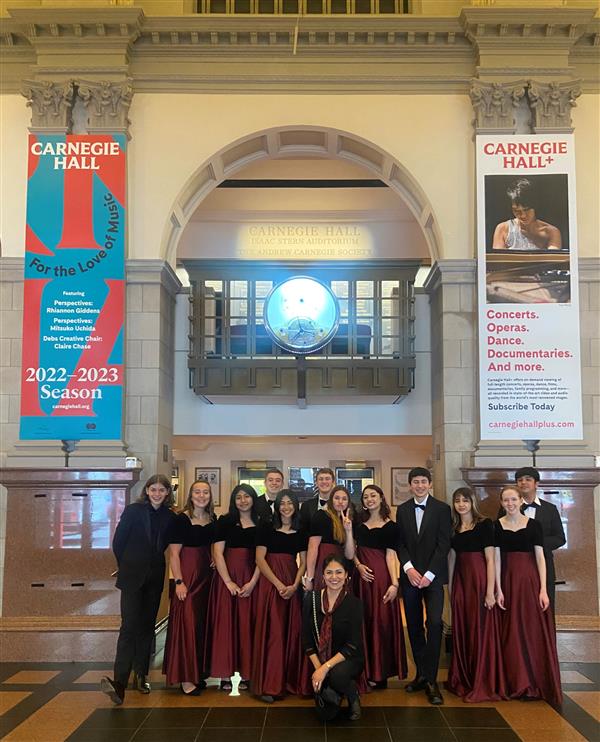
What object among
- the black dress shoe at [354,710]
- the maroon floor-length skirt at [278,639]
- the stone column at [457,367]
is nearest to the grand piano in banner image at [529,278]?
the stone column at [457,367]

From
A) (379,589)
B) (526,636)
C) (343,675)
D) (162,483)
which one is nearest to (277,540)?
(379,589)

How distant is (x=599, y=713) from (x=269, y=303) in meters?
6.45

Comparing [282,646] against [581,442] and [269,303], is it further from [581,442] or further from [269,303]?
[269,303]

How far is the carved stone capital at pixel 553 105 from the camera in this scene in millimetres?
7934

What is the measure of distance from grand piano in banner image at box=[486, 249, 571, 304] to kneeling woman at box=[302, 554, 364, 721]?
12.8 feet

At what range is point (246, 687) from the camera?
5.85m

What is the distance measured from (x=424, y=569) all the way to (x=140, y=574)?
2128 millimetres

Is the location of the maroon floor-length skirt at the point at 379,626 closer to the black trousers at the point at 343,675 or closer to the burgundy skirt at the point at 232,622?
the black trousers at the point at 343,675

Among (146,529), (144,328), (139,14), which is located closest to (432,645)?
(146,529)

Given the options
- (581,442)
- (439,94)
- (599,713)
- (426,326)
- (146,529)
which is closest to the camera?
(599,713)

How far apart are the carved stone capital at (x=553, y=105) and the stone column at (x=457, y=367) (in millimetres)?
1673

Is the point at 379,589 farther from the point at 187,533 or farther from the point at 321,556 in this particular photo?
the point at 187,533

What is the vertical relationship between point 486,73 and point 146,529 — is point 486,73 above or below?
above

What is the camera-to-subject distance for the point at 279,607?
560 cm
